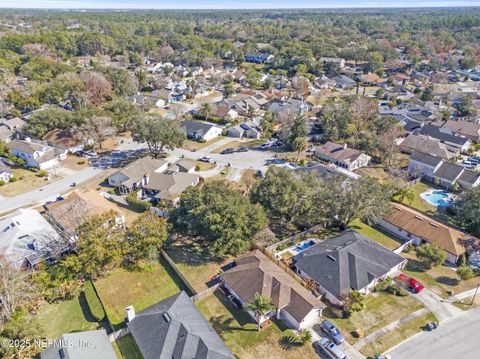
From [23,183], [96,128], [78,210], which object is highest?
[78,210]

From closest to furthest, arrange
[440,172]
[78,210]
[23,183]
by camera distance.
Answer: [78,210] → [23,183] → [440,172]

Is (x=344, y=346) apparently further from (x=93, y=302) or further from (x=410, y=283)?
(x=93, y=302)

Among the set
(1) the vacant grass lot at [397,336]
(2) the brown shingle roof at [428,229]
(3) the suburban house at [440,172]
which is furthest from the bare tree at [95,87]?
(1) the vacant grass lot at [397,336]

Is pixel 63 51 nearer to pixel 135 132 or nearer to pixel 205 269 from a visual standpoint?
pixel 135 132

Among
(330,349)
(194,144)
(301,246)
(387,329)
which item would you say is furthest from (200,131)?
(330,349)

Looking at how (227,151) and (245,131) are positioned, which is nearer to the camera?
(227,151)
